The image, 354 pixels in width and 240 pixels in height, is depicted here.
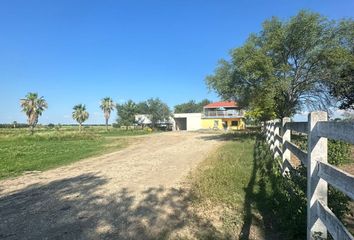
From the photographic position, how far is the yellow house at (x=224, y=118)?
237ft

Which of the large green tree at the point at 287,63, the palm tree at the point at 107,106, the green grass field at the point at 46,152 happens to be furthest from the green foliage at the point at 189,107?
the large green tree at the point at 287,63

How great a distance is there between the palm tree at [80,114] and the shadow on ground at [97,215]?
287 feet

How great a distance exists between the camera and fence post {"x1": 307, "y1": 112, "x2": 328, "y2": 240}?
3.78m

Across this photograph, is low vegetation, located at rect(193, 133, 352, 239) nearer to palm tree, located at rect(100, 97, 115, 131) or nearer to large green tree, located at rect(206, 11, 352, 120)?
large green tree, located at rect(206, 11, 352, 120)

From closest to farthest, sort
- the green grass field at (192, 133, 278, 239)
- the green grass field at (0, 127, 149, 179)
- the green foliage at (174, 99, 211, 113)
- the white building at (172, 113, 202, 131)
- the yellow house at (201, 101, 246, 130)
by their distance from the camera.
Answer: the green grass field at (192, 133, 278, 239), the green grass field at (0, 127, 149, 179), the yellow house at (201, 101, 246, 130), the white building at (172, 113, 202, 131), the green foliage at (174, 99, 211, 113)

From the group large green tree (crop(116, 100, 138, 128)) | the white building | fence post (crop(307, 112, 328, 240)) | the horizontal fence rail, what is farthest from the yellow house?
Result: the horizontal fence rail

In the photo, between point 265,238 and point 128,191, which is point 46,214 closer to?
point 128,191

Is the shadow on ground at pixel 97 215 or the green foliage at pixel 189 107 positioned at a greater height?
the green foliage at pixel 189 107

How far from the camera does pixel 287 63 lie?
25078 mm

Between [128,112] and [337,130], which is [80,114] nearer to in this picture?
[128,112]

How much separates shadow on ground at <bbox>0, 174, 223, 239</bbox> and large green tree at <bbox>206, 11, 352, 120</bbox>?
17685 millimetres

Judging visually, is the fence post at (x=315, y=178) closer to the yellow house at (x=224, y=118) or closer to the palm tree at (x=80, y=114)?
the yellow house at (x=224, y=118)

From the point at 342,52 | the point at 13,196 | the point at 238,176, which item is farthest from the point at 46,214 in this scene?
→ the point at 342,52

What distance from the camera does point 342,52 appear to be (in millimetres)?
22594
